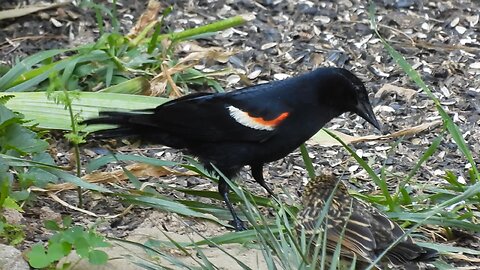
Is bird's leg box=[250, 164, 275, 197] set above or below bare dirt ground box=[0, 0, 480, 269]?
above

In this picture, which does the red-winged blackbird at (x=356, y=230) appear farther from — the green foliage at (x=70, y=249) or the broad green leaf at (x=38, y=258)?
the broad green leaf at (x=38, y=258)

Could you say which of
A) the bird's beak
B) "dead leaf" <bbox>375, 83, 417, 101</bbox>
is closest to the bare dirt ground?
"dead leaf" <bbox>375, 83, 417, 101</bbox>

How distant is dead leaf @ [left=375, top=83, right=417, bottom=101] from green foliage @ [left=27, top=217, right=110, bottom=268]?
94.0 inches

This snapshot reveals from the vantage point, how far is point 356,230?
3.68m

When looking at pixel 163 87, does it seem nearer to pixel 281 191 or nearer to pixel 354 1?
pixel 281 191

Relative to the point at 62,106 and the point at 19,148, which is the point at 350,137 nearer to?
the point at 62,106

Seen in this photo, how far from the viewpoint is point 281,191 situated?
4730 mm

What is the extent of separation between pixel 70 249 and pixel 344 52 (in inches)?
111

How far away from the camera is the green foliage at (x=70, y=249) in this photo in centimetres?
348

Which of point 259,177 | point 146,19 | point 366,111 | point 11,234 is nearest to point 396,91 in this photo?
point 366,111

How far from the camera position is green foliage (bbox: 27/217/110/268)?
3.48m

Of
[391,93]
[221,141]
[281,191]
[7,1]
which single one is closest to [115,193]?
[221,141]

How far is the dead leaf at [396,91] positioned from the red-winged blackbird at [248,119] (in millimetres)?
1048

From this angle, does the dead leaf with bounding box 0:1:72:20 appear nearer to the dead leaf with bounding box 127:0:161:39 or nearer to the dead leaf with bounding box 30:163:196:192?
the dead leaf with bounding box 127:0:161:39
